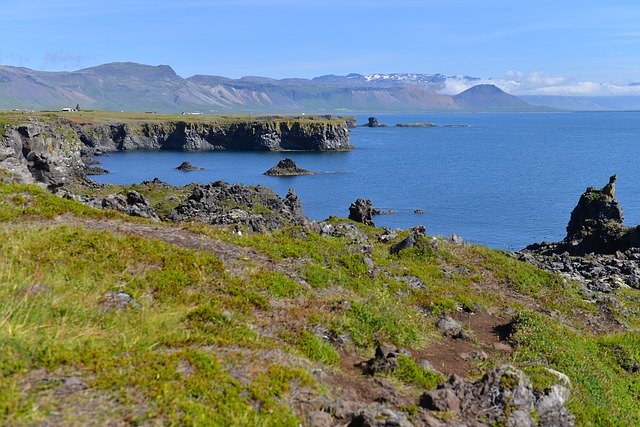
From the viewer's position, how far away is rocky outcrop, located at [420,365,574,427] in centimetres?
1283

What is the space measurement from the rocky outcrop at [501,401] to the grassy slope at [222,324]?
1226 mm

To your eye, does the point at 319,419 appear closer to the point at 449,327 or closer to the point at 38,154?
the point at 449,327

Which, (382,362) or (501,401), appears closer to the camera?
(501,401)

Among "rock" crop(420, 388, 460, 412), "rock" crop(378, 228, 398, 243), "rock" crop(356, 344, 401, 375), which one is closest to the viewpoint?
"rock" crop(420, 388, 460, 412)

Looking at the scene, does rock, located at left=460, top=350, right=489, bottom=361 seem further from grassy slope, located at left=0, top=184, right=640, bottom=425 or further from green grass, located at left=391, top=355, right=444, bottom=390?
green grass, located at left=391, top=355, right=444, bottom=390

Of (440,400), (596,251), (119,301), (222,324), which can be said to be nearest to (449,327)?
(440,400)

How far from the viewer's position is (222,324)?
1535 centimetres

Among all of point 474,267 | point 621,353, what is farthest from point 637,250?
point 621,353

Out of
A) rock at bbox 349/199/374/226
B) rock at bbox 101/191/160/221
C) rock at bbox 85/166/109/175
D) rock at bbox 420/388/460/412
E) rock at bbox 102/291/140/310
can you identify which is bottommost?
rock at bbox 85/166/109/175

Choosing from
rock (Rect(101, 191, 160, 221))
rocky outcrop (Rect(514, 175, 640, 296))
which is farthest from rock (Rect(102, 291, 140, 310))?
rock (Rect(101, 191, 160, 221))

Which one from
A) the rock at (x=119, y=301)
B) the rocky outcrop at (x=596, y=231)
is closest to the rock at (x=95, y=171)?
the rocky outcrop at (x=596, y=231)

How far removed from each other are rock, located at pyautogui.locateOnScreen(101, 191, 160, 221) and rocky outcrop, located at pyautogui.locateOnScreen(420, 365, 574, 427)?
3683cm

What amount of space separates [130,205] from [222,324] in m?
40.3

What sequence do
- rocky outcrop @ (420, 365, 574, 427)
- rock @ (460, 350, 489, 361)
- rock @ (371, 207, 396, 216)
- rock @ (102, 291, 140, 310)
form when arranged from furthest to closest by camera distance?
rock @ (371, 207, 396, 216) < rock @ (460, 350, 489, 361) < rock @ (102, 291, 140, 310) < rocky outcrop @ (420, 365, 574, 427)
